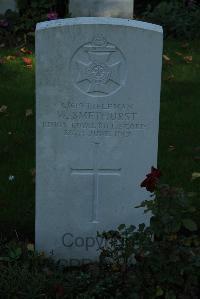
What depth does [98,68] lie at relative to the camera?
424 cm

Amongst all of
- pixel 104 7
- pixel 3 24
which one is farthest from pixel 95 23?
pixel 104 7

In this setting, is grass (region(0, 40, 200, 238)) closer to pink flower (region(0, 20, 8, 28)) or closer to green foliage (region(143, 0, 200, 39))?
green foliage (region(143, 0, 200, 39))

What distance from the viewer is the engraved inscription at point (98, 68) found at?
4.21m

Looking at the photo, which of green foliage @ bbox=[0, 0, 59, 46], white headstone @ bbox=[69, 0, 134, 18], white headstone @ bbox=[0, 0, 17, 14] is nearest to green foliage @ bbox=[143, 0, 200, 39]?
white headstone @ bbox=[69, 0, 134, 18]

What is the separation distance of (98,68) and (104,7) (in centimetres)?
588

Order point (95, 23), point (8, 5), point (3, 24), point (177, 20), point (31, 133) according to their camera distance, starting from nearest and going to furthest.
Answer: point (95, 23) < point (31, 133) < point (3, 24) < point (177, 20) < point (8, 5)

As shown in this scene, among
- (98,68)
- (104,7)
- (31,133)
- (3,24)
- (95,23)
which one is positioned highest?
(104,7)

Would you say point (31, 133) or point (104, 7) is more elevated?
point (104, 7)

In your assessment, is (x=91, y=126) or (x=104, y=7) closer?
(x=91, y=126)

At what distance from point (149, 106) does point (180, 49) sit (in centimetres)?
465

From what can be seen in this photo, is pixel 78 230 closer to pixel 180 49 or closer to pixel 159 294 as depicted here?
pixel 159 294

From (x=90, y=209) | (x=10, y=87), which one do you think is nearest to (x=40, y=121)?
(x=90, y=209)

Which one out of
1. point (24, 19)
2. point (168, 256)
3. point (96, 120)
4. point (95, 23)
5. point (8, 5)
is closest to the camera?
point (168, 256)

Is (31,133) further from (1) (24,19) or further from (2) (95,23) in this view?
(1) (24,19)
